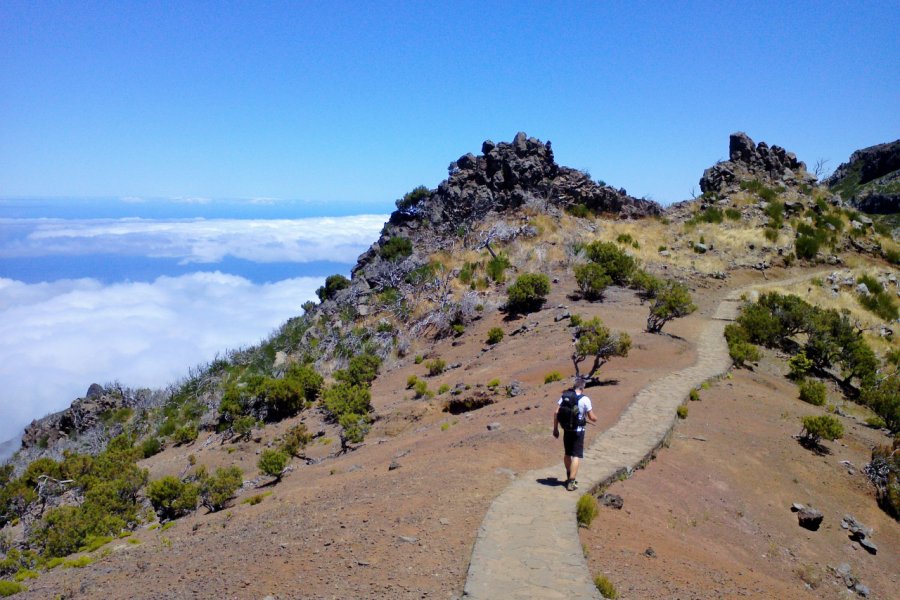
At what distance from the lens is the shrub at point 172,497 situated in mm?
10797

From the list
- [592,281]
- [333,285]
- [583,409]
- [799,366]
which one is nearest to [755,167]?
[592,281]

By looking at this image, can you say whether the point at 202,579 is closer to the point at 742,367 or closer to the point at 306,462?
the point at 306,462

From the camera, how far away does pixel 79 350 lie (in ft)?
290

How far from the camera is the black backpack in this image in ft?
23.4

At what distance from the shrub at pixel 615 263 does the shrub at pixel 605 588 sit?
66.5 ft

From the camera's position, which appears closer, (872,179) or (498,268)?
(498,268)

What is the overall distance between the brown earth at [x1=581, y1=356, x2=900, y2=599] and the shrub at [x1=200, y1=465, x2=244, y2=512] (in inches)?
300

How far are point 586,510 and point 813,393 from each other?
10.7 meters

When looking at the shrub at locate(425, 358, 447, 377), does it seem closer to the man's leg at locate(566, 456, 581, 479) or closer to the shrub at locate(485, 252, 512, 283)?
the shrub at locate(485, 252, 512, 283)

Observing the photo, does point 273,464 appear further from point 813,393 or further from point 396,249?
point 396,249

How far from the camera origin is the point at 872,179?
64312mm

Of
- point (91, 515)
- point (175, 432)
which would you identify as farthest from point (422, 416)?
point (175, 432)

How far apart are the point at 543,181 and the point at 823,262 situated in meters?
16.1

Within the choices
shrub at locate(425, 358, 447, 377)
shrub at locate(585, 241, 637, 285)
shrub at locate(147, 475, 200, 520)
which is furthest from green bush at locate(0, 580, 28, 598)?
shrub at locate(585, 241, 637, 285)
